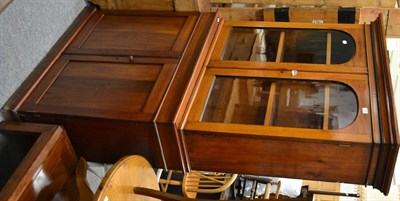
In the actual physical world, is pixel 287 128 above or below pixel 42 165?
above

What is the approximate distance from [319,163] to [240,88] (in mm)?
376

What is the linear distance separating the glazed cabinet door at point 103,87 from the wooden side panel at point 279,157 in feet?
0.69

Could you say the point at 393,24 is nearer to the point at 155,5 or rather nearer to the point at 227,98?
the point at 227,98

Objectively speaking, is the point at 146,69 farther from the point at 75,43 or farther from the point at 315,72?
the point at 315,72

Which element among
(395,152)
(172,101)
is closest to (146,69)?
(172,101)

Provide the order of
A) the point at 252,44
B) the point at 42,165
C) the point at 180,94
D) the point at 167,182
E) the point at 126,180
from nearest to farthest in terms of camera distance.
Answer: the point at 126,180 → the point at 42,165 → the point at 180,94 → the point at 252,44 → the point at 167,182

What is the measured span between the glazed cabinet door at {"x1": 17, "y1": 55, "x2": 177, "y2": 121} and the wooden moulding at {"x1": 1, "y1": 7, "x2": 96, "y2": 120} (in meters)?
0.02

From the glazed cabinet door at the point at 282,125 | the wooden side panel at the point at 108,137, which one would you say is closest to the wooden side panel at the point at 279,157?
the glazed cabinet door at the point at 282,125

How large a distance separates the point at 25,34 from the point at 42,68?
136mm

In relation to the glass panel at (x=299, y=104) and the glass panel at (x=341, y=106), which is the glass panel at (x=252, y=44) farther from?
the glass panel at (x=341, y=106)

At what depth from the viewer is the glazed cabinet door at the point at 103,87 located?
1386 millimetres

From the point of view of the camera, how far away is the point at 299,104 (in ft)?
4.65

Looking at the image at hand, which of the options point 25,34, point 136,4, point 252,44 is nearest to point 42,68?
point 25,34

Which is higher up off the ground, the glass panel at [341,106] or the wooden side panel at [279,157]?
the glass panel at [341,106]
